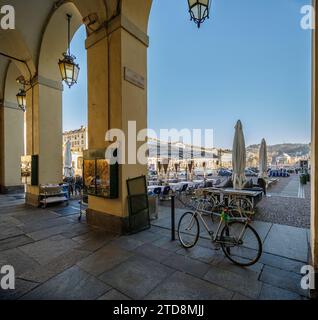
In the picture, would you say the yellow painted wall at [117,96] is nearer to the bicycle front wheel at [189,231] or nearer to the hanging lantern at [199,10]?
the bicycle front wheel at [189,231]

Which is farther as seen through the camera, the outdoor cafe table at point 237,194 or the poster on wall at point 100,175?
the outdoor cafe table at point 237,194

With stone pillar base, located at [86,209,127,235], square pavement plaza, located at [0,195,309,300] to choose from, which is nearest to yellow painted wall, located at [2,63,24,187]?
square pavement plaza, located at [0,195,309,300]

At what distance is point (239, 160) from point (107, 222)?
17.8 ft

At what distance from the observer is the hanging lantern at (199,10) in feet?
11.8

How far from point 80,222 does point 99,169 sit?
186cm

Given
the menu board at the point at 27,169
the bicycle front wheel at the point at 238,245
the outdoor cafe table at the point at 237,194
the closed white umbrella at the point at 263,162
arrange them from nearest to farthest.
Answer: the bicycle front wheel at the point at 238,245 → the outdoor cafe table at the point at 237,194 → the menu board at the point at 27,169 → the closed white umbrella at the point at 263,162

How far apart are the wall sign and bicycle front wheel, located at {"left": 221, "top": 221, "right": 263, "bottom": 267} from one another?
162 inches

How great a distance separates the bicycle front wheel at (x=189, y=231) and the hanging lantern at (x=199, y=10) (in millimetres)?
3915

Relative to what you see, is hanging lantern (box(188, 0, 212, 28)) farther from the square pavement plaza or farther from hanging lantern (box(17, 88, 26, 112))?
hanging lantern (box(17, 88, 26, 112))

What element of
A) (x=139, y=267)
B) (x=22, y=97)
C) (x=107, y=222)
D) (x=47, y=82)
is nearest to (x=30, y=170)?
(x=22, y=97)

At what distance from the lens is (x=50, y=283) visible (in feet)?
9.10

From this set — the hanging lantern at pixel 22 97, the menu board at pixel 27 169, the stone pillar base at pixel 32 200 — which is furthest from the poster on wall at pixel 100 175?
the hanging lantern at pixel 22 97
